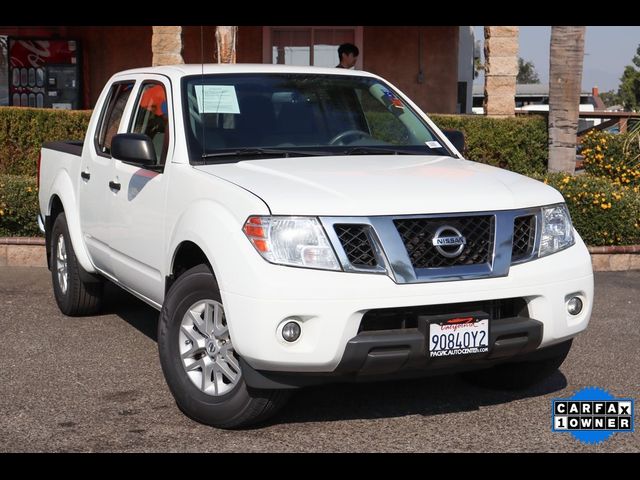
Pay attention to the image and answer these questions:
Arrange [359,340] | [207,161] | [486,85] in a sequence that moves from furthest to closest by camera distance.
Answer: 1. [486,85]
2. [207,161]
3. [359,340]

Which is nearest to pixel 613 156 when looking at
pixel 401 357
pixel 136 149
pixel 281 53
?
pixel 281 53

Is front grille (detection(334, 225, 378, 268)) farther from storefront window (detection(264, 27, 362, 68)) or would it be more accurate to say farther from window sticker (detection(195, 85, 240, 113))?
storefront window (detection(264, 27, 362, 68))

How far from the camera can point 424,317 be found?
4703mm

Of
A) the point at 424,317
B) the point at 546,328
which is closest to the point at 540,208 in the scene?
the point at 546,328

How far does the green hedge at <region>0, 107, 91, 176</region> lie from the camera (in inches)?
531

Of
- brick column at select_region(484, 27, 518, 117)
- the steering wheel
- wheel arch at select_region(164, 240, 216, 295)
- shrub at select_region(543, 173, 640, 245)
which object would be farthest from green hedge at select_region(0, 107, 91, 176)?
wheel arch at select_region(164, 240, 216, 295)

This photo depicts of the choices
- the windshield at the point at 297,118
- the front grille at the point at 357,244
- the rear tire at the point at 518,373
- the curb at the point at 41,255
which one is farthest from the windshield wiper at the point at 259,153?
the curb at the point at 41,255

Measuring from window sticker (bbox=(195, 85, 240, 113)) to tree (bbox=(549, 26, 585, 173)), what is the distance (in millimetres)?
6894

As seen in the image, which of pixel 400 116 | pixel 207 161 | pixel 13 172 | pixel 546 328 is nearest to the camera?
pixel 546 328

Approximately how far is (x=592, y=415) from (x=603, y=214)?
16.6 ft

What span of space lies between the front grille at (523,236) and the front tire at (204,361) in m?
1.31

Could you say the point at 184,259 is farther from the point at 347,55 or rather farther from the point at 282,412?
the point at 347,55

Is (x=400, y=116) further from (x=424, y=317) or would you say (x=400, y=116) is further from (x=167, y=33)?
(x=167, y=33)
